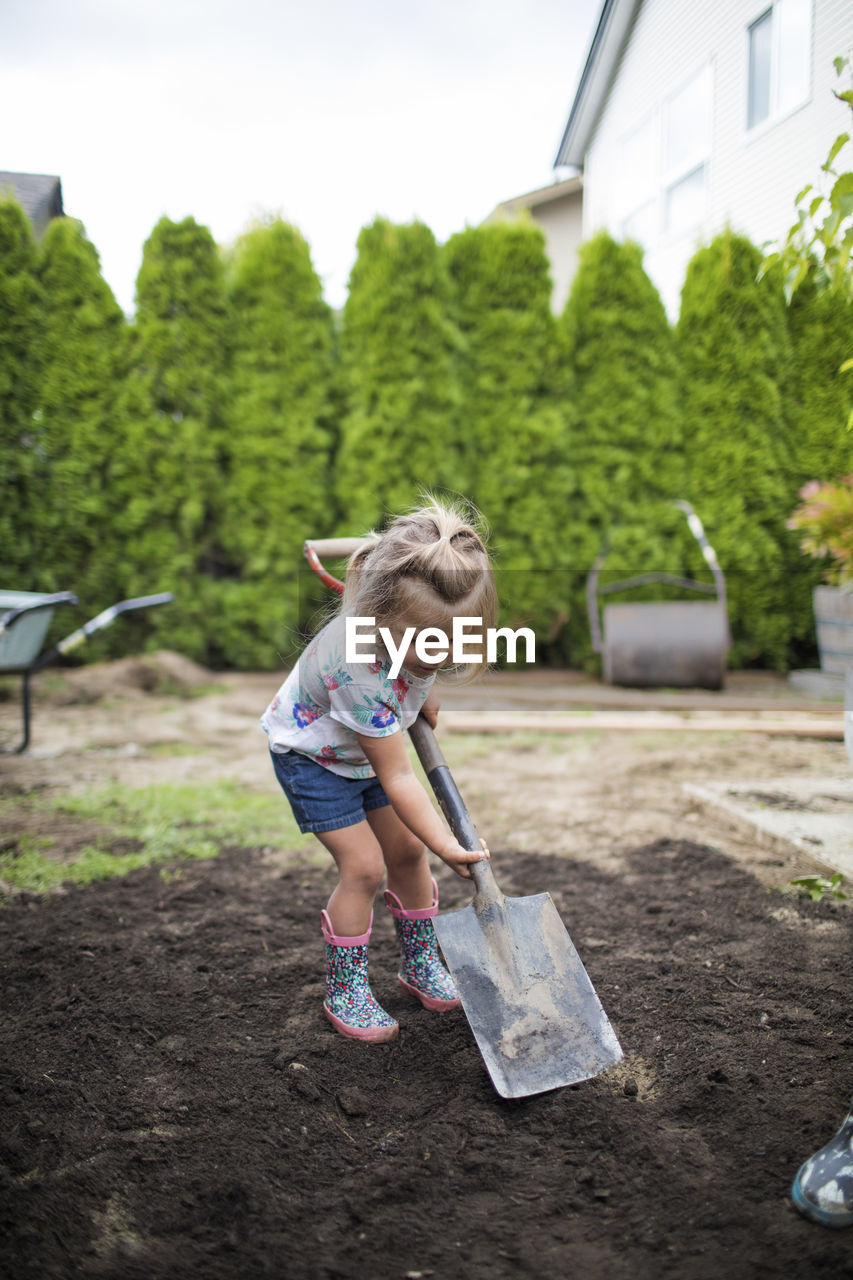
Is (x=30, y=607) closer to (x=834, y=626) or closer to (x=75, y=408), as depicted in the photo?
(x=75, y=408)

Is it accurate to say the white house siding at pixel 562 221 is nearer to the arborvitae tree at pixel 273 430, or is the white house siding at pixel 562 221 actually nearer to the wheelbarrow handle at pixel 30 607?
the arborvitae tree at pixel 273 430

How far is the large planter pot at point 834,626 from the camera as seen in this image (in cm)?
517

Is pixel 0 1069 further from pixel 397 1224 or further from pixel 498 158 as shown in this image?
pixel 498 158

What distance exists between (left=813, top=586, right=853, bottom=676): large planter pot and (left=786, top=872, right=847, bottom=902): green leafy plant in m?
3.32

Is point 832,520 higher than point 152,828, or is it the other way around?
point 832,520

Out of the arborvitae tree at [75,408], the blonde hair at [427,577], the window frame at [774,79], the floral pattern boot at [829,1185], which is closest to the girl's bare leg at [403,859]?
the blonde hair at [427,577]

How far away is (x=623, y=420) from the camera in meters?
6.05

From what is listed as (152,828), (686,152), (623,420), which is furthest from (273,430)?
(686,152)

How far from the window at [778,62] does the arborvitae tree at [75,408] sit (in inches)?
176

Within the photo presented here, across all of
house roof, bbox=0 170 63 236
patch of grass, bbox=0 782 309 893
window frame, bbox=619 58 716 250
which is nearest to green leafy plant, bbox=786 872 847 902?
patch of grass, bbox=0 782 309 893

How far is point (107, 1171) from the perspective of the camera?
123 cm

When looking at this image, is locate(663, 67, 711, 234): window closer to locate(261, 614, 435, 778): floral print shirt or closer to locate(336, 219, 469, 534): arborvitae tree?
locate(336, 219, 469, 534): arborvitae tree

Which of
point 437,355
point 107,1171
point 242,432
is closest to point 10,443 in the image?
point 242,432

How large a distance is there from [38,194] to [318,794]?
6825 mm
